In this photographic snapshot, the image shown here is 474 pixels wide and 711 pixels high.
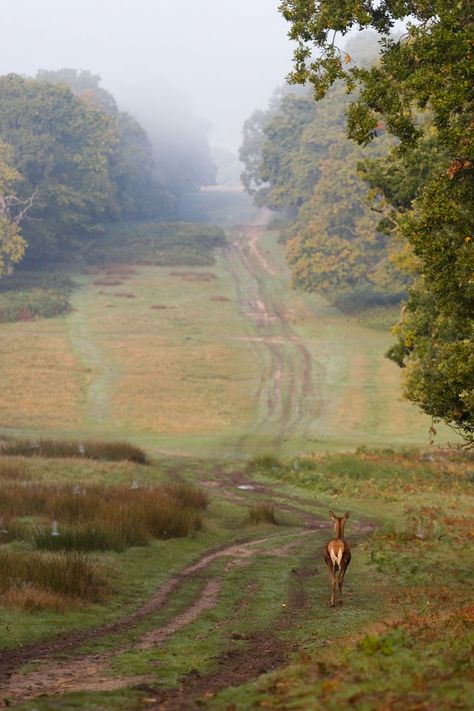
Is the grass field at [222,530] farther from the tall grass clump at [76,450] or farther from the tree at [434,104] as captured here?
the tree at [434,104]

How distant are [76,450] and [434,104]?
2331 cm

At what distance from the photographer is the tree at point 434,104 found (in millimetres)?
15430

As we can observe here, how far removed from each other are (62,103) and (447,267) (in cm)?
8748

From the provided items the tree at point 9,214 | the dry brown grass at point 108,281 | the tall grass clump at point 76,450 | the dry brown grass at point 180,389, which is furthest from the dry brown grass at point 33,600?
the dry brown grass at point 108,281

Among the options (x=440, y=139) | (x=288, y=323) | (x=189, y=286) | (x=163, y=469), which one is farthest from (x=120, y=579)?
(x=189, y=286)

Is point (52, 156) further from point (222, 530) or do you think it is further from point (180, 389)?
point (222, 530)

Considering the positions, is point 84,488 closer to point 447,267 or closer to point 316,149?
point 447,267

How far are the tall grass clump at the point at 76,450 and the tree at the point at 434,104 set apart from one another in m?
18.7

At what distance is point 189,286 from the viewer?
3568 inches

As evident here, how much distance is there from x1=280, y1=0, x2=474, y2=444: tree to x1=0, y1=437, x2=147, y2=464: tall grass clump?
18.7m

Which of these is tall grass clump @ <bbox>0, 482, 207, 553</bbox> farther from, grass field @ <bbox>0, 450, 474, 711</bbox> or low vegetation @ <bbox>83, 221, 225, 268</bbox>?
low vegetation @ <bbox>83, 221, 225, 268</bbox>

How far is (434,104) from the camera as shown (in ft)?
49.6

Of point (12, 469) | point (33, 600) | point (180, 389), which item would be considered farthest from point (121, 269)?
point (33, 600)

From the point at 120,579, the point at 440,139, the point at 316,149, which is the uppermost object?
the point at 316,149
